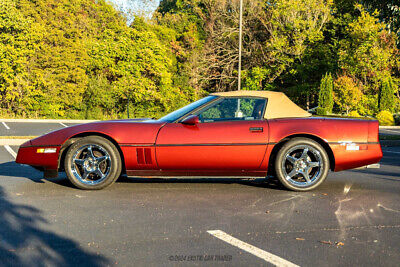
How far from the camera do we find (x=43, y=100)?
29.4 metres

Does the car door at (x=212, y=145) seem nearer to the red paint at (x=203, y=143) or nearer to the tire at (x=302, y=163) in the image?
the red paint at (x=203, y=143)

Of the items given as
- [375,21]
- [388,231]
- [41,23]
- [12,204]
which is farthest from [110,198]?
[41,23]

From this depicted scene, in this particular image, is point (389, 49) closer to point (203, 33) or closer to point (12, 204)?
point (203, 33)

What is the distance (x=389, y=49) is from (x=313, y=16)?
581cm

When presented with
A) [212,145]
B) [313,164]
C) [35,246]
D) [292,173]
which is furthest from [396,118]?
[35,246]

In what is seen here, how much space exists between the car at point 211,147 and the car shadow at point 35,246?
1.32 meters

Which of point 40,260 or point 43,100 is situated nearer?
point 40,260

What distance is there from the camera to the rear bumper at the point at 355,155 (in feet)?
18.2

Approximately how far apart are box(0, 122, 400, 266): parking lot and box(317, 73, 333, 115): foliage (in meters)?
20.4

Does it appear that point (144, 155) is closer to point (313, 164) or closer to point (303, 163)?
point (303, 163)

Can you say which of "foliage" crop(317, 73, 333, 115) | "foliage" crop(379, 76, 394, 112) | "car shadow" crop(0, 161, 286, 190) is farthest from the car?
"foliage" crop(379, 76, 394, 112)

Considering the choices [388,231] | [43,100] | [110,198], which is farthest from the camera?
[43,100]

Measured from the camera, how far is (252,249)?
3.34m

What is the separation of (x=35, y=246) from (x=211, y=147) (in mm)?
2650
